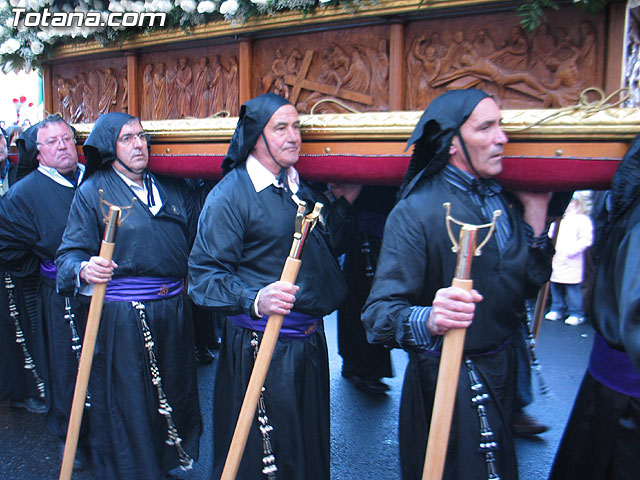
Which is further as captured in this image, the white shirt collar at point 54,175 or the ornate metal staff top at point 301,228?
the white shirt collar at point 54,175

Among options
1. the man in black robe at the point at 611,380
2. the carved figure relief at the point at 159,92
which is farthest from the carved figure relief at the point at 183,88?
the man in black robe at the point at 611,380

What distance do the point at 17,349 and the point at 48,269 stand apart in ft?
3.25

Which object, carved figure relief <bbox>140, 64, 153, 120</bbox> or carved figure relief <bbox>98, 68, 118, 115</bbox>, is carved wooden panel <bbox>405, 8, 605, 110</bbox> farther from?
Result: carved figure relief <bbox>98, 68, 118, 115</bbox>

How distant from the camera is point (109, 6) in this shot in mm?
4012

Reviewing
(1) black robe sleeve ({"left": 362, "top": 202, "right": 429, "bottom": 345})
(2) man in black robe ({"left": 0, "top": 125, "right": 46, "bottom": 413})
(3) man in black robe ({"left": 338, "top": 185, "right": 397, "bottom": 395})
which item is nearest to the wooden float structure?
(1) black robe sleeve ({"left": 362, "top": 202, "right": 429, "bottom": 345})

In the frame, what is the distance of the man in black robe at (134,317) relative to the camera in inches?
129

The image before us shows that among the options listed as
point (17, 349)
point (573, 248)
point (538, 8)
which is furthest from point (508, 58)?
point (573, 248)

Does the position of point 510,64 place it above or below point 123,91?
below

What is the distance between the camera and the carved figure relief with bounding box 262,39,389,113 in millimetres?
3377

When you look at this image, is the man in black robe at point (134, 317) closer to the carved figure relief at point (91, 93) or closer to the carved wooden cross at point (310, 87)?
the carved wooden cross at point (310, 87)

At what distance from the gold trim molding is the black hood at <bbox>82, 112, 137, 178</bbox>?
0.80ft

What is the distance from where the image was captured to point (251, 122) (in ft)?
9.33

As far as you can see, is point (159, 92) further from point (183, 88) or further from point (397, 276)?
point (397, 276)

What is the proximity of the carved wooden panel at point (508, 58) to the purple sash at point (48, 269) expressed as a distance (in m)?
2.61
